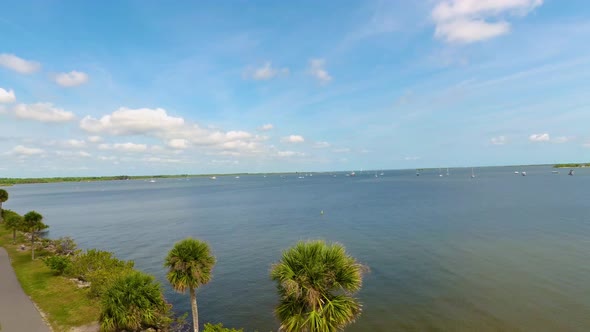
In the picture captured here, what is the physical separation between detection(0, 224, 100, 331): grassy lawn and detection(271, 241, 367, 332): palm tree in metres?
23.3

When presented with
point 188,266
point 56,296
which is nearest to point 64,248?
point 56,296

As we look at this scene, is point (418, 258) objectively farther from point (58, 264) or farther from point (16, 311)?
point (58, 264)

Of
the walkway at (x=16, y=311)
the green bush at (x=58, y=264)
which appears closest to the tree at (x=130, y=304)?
the walkway at (x=16, y=311)

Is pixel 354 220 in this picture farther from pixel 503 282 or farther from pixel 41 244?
pixel 41 244

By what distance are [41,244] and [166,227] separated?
30.6 m

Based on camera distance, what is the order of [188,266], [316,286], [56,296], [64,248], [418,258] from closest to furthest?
[316,286] < [188,266] < [56,296] < [418,258] < [64,248]

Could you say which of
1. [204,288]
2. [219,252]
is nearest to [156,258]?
[219,252]

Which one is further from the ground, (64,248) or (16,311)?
(16,311)

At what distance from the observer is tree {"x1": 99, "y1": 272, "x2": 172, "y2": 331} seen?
83.0ft

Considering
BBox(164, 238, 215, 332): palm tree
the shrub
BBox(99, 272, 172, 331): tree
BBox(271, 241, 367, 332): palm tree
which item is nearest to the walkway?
BBox(99, 272, 172, 331): tree

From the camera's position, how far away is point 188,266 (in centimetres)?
2359

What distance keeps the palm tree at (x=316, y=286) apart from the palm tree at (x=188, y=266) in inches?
338

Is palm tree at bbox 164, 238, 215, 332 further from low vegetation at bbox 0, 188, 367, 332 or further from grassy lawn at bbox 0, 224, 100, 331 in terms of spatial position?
grassy lawn at bbox 0, 224, 100, 331

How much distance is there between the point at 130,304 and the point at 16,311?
47.3 ft
